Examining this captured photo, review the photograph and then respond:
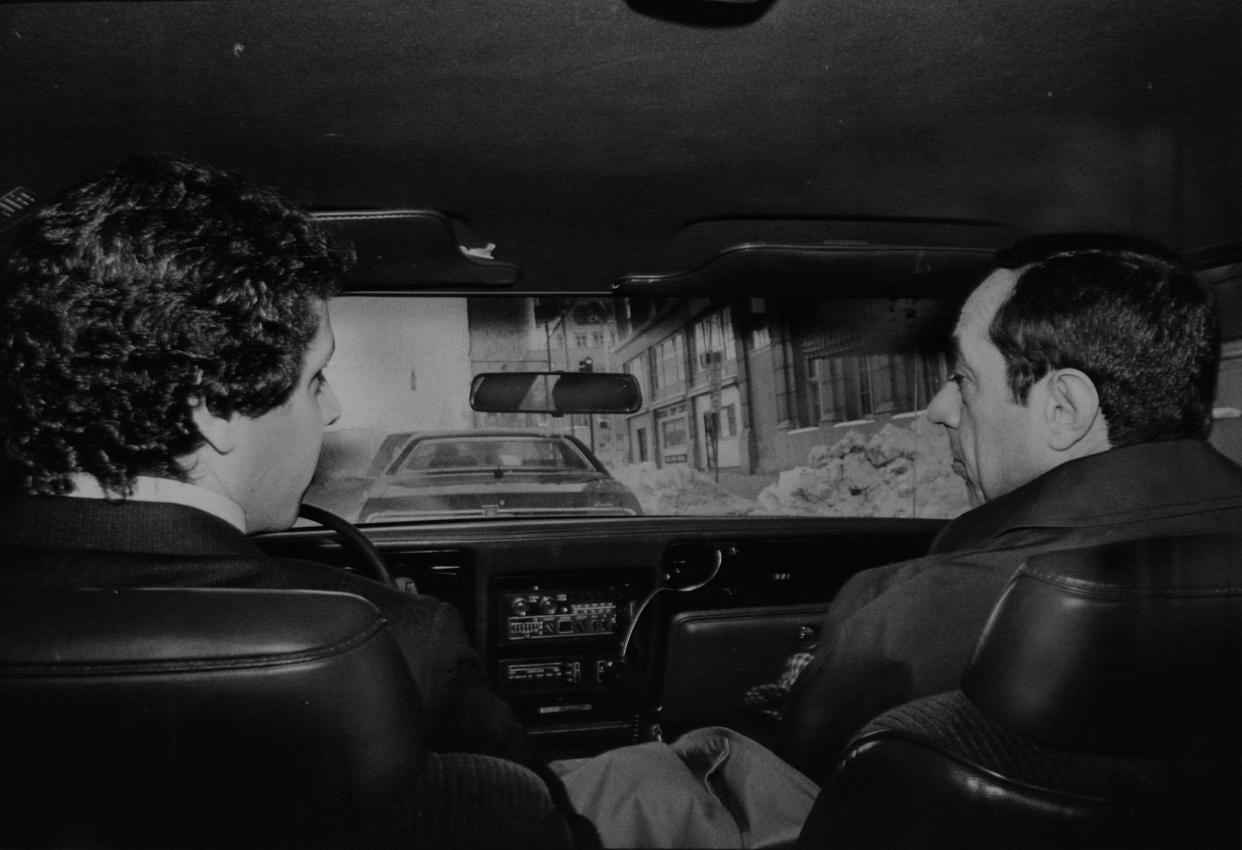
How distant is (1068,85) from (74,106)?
7.72ft

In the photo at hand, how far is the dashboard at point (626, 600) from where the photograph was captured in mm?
3180

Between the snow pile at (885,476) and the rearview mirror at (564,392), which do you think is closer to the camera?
the rearview mirror at (564,392)

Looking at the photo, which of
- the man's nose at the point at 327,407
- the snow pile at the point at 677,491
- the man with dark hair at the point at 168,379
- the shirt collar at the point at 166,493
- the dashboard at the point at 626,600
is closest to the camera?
the man with dark hair at the point at 168,379

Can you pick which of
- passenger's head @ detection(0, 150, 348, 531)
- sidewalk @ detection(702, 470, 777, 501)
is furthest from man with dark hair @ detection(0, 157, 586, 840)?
sidewalk @ detection(702, 470, 777, 501)

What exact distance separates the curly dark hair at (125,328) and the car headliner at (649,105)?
0.56 meters

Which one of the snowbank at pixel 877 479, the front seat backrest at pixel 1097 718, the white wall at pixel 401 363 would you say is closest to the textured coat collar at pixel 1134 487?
the front seat backrest at pixel 1097 718

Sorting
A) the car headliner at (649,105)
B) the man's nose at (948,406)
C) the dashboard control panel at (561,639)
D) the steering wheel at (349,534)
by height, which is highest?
the car headliner at (649,105)

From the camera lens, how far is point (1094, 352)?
1.78 meters

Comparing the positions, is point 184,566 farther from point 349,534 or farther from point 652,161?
point 652,161

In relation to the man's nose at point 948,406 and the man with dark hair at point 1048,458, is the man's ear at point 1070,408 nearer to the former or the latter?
the man with dark hair at point 1048,458

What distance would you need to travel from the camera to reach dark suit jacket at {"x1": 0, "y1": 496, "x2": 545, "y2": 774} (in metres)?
1.11

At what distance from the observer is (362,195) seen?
2.68 metres

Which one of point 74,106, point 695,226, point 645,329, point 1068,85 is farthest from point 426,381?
point 1068,85

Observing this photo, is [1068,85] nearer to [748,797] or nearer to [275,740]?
[748,797]
